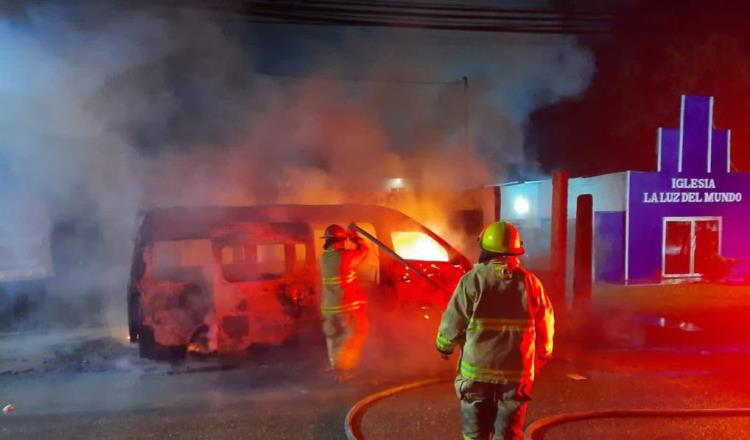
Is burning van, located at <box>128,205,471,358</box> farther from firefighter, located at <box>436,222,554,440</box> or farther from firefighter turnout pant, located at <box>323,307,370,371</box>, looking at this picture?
firefighter, located at <box>436,222,554,440</box>

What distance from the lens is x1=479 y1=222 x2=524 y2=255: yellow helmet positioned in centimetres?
295

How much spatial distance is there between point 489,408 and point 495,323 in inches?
17.9

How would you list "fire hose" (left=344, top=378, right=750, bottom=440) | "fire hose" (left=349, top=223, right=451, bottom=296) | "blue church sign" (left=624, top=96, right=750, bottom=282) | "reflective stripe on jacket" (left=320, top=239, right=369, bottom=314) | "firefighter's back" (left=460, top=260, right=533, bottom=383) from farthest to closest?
"blue church sign" (left=624, top=96, right=750, bottom=282) → "fire hose" (left=349, top=223, right=451, bottom=296) → "reflective stripe on jacket" (left=320, top=239, right=369, bottom=314) → "fire hose" (left=344, top=378, right=750, bottom=440) → "firefighter's back" (left=460, top=260, right=533, bottom=383)

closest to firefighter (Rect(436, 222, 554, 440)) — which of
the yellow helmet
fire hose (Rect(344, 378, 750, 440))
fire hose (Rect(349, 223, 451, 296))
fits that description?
the yellow helmet

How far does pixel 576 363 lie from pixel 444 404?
1.93m

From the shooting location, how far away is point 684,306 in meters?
9.60

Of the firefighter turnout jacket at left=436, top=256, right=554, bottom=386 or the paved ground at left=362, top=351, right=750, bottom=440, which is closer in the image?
the firefighter turnout jacket at left=436, top=256, right=554, bottom=386

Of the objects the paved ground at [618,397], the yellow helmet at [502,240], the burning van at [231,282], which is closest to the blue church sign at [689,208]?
the paved ground at [618,397]

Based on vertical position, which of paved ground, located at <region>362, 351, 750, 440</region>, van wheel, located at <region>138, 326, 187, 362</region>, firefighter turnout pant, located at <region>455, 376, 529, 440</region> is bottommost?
paved ground, located at <region>362, 351, 750, 440</region>

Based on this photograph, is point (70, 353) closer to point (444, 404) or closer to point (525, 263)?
point (444, 404)

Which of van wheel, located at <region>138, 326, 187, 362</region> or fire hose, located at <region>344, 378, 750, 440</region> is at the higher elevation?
van wheel, located at <region>138, 326, 187, 362</region>

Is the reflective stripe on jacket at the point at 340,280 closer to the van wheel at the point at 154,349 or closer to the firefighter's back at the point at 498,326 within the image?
the van wheel at the point at 154,349

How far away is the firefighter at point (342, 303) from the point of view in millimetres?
5258

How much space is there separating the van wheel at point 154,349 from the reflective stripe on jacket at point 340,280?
1.53 m
